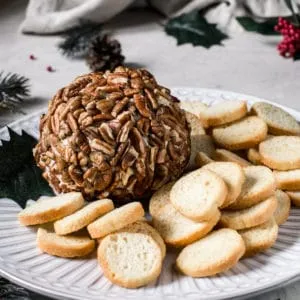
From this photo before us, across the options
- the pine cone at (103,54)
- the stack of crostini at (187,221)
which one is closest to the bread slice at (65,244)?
the stack of crostini at (187,221)

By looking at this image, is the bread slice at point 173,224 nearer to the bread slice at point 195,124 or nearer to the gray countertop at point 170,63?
the bread slice at point 195,124

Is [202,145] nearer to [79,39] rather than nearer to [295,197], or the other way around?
[295,197]

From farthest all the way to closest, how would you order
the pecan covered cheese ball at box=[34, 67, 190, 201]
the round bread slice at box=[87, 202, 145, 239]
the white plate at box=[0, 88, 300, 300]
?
1. the pecan covered cheese ball at box=[34, 67, 190, 201]
2. the round bread slice at box=[87, 202, 145, 239]
3. the white plate at box=[0, 88, 300, 300]

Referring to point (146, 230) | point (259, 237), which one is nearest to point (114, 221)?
point (146, 230)

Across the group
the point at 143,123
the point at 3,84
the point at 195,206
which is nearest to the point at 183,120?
the point at 143,123

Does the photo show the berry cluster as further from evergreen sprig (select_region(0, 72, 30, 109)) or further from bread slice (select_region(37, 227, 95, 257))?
bread slice (select_region(37, 227, 95, 257))

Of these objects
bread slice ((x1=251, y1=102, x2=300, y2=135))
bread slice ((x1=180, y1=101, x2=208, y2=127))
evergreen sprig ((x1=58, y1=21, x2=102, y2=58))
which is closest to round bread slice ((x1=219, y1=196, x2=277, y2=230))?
bread slice ((x1=251, y1=102, x2=300, y2=135))
